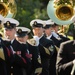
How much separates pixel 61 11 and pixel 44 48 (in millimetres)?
1609

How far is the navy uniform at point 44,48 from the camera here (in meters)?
10.4

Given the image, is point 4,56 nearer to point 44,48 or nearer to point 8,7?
point 44,48

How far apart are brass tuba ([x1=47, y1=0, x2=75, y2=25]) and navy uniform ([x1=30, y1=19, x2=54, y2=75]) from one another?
2.98 feet

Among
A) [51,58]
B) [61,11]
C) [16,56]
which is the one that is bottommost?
[51,58]

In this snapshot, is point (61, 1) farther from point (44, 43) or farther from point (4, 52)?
point (4, 52)

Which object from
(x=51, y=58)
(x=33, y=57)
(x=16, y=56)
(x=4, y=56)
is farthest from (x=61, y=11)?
(x=4, y=56)

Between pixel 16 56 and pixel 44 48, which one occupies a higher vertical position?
pixel 16 56

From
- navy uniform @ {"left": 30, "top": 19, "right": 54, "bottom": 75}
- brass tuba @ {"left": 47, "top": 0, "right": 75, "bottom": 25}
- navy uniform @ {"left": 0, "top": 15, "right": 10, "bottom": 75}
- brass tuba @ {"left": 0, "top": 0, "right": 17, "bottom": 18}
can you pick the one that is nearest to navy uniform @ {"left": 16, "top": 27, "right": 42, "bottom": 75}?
navy uniform @ {"left": 30, "top": 19, "right": 54, "bottom": 75}

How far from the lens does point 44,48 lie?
10.5m

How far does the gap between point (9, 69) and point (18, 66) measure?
0.34m

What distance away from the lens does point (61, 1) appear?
1159 centimetres

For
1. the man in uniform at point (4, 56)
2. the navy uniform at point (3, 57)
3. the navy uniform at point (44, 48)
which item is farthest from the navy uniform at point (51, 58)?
the navy uniform at point (3, 57)

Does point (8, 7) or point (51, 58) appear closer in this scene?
point (51, 58)

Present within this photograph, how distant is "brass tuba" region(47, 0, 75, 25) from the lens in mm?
11578
